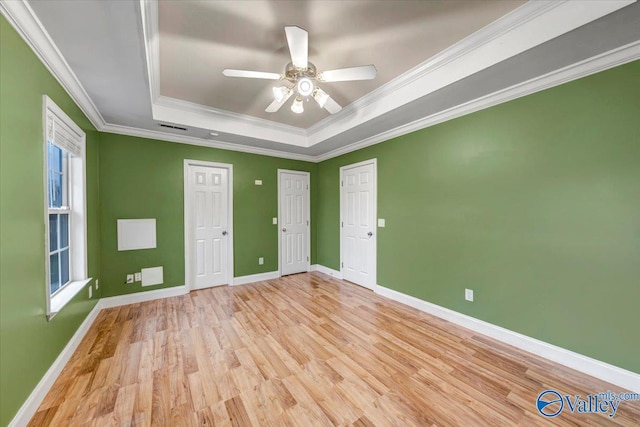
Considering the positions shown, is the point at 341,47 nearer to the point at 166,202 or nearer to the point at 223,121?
the point at 223,121

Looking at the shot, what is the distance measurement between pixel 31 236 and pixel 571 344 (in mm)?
4195

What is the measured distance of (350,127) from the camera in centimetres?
340

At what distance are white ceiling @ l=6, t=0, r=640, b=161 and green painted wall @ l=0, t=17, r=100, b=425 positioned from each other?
240 mm

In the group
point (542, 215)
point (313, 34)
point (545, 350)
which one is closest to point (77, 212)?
point (313, 34)

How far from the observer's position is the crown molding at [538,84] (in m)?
1.76

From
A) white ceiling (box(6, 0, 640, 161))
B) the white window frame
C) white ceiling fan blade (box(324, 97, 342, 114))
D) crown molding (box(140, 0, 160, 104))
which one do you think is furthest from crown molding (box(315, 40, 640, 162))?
the white window frame

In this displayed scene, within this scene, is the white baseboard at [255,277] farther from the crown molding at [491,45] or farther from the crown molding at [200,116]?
the crown molding at [491,45]

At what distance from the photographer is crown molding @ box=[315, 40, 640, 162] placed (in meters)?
1.76

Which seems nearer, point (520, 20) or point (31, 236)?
point (31, 236)

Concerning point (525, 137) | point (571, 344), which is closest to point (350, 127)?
point (525, 137)

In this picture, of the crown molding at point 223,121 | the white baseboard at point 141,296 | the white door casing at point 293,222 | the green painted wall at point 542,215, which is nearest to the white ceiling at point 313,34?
the crown molding at point 223,121

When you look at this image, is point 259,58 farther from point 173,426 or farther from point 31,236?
point 173,426

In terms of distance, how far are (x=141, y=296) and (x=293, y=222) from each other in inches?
107

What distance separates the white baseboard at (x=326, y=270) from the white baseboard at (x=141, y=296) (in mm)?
2452
